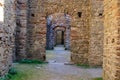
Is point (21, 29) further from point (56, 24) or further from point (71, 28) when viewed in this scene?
point (56, 24)

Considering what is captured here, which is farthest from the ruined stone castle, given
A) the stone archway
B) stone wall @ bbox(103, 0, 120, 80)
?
the stone archway

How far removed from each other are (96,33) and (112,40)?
16.0 feet

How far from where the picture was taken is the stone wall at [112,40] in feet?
17.6

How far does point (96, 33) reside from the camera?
10.7m

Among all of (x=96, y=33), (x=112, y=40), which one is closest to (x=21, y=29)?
(x=96, y=33)

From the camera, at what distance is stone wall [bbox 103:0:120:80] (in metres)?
5.36

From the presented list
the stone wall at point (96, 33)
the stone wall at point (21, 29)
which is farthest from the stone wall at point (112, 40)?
the stone wall at point (21, 29)

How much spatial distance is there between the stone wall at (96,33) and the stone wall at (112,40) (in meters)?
4.00

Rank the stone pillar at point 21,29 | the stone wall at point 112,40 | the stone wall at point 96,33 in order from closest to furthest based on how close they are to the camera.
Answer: the stone wall at point 112,40
the stone wall at point 96,33
the stone pillar at point 21,29

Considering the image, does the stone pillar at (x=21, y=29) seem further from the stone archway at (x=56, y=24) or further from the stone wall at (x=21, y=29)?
the stone archway at (x=56, y=24)

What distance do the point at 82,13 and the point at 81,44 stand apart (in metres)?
1.51

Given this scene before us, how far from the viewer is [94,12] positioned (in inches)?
420

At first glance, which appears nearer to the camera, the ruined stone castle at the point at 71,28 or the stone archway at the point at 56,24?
the ruined stone castle at the point at 71,28

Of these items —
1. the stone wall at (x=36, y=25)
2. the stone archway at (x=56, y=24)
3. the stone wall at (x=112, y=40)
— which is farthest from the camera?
the stone archway at (x=56, y=24)
